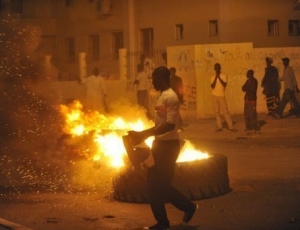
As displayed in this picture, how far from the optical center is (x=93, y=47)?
115ft

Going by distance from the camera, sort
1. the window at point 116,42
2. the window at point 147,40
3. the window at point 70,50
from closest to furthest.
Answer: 1. the window at point 147,40
2. the window at point 116,42
3. the window at point 70,50

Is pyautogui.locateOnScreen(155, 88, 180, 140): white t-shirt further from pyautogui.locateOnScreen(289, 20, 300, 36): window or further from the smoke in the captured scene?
pyautogui.locateOnScreen(289, 20, 300, 36): window

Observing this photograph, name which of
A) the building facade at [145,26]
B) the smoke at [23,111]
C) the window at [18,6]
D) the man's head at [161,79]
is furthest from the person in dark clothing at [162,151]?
the window at [18,6]

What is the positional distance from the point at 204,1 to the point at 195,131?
29.2ft

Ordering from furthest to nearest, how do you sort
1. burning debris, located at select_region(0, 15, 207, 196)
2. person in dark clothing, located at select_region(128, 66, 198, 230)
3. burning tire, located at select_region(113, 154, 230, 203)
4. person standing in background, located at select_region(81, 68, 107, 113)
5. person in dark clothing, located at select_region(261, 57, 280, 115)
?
person standing in background, located at select_region(81, 68, 107, 113), person in dark clothing, located at select_region(261, 57, 280, 115), burning debris, located at select_region(0, 15, 207, 196), burning tire, located at select_region(113, 154, 230, 203), person in dark clothing, located at select_region(128, 66, 198, 230)

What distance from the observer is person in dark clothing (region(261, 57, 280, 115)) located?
20672 millimetres

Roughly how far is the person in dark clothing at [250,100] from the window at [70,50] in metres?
19.2

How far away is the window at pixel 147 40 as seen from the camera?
30359 millimetres

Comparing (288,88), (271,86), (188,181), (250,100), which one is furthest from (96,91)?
(188,181)

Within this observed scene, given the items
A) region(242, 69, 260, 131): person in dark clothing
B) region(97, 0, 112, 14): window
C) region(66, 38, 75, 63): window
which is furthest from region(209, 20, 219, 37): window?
region(66, 38, 75, 63): window

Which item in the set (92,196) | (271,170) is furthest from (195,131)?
(92,196)

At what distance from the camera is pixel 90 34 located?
34.7m

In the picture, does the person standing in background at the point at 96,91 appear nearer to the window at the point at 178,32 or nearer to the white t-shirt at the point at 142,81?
the white t-shirt at the point at 142,81

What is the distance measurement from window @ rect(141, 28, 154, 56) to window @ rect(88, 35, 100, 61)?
4.14m
